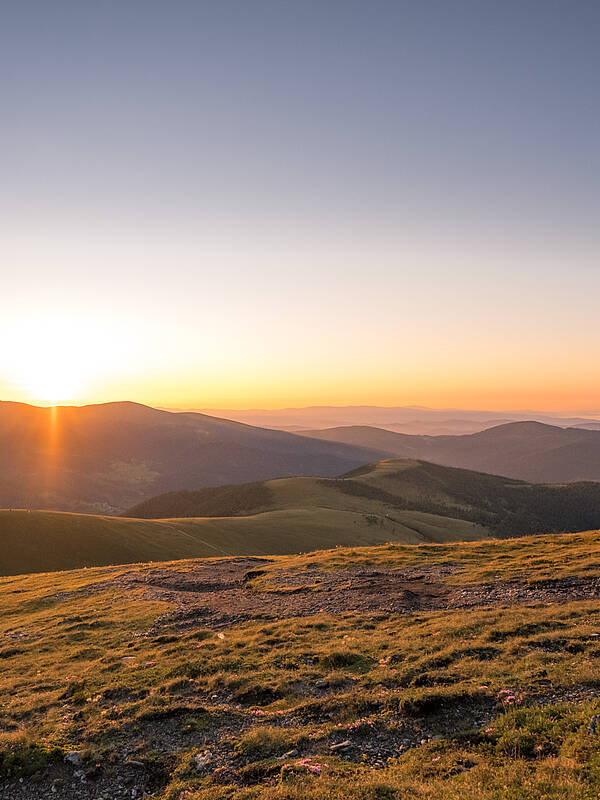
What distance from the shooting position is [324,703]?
15.5 m

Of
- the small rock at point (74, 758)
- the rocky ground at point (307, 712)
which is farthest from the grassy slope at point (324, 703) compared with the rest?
the small rock at point (74, 758)

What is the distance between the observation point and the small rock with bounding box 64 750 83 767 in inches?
548

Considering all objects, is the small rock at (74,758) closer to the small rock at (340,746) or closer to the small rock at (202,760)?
the small rock at (202,760)

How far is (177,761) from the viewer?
527 inches

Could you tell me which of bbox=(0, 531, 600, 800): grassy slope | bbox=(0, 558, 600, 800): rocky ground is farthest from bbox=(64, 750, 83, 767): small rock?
bbox=(0, 531, 600, 800): grassy slope

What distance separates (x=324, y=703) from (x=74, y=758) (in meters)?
7.86

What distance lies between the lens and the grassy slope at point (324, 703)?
11.0 m

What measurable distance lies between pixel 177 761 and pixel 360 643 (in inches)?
372

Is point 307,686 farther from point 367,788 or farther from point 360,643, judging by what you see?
point 367,788

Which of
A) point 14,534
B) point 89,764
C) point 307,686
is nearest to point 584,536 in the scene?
point 307,686

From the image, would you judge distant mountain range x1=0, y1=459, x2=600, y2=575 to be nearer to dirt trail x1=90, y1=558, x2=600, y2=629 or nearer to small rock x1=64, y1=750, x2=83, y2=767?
dirt trail x1=90, y1=558, x2=600, y2=629

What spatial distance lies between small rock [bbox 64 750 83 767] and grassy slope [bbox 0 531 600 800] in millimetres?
223

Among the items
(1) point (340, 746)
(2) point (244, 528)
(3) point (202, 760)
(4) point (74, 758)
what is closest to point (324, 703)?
(1) point (340, 746)

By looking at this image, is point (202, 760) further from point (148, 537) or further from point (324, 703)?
point (148, 537)
